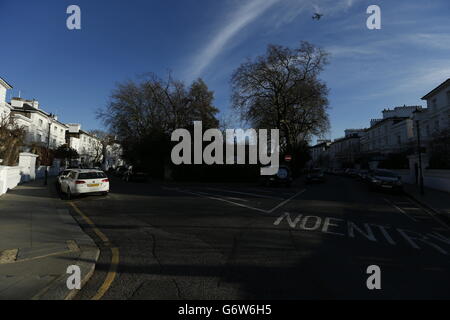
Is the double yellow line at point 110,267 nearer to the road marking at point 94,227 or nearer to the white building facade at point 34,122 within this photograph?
the road marking at point 94,227

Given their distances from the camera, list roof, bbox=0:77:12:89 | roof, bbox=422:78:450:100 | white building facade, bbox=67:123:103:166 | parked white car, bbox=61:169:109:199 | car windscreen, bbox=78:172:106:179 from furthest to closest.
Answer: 1. white building facade, bbox=67:123:103:166
2. roof, bbox=422:78:450:100
3. roof, bbox=0:77:12:89
4. car windscreen, bbox=78:172:106:179
5. parked white car, bbox=61:169:109:199

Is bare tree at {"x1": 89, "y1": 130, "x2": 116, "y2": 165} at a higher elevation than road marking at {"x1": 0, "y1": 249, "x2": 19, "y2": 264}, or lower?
higher

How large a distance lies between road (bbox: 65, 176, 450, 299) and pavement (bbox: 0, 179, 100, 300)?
31 centimetres

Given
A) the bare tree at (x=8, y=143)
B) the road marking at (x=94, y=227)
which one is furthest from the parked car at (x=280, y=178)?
the bare tree at (x=8, y=143)

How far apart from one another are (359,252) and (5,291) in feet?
19.8

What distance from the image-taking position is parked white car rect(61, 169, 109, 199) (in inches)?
502

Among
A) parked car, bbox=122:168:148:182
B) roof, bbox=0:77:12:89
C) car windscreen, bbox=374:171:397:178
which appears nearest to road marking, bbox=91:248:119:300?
car windscreen, bbox=374:171:397:178

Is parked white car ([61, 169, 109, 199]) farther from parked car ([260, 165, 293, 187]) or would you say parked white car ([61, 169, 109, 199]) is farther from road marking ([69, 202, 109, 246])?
parked car ([260, 165, 293, 187])

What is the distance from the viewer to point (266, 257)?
185 inches

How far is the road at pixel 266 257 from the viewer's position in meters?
3.44

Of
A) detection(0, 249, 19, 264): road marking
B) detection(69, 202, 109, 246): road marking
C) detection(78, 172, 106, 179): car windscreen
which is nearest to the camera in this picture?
detection(0, 249, 19, 264): road marking

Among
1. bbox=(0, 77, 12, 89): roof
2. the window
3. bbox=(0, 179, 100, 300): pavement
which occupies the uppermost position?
bbox=(0, 77, 12, 89): roof

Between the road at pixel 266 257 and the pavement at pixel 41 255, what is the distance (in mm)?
311

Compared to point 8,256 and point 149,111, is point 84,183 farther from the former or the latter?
point 149,111
